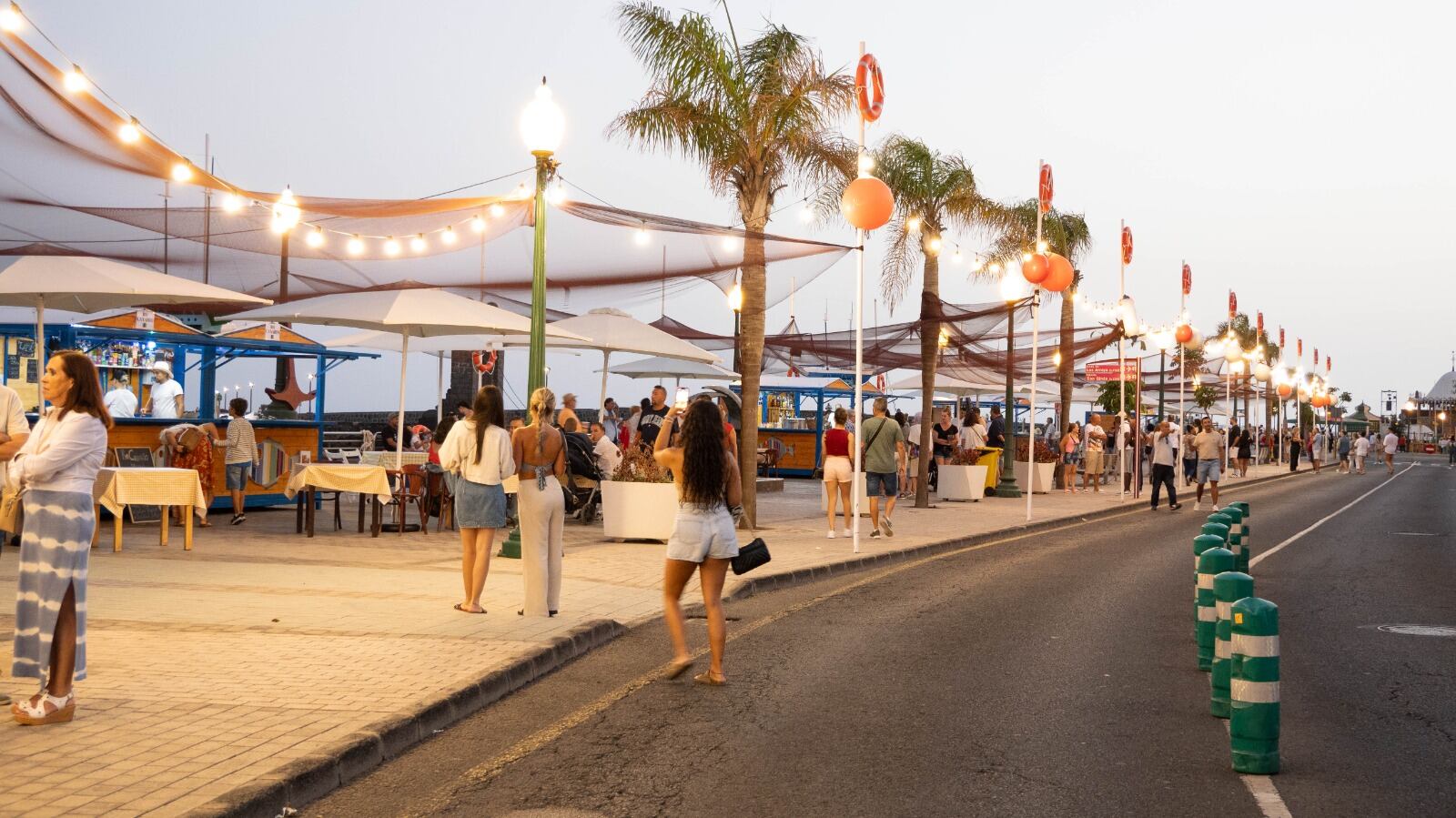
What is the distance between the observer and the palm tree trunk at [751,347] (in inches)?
779

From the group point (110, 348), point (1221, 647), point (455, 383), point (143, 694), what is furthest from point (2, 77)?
point (455, 383)

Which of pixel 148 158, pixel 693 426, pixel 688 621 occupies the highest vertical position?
pixel 148 158

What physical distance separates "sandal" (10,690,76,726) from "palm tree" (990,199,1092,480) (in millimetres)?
25934

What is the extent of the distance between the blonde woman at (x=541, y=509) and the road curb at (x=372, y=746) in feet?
4.03

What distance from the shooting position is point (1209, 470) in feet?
91.0

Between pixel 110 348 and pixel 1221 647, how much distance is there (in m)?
19.8

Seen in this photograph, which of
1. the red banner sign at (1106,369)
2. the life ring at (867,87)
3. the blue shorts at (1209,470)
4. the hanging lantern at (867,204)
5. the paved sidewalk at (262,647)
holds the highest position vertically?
the life ring at (867,87)

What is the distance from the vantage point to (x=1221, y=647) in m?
7.38

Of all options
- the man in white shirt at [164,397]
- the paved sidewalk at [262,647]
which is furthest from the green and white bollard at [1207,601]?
the man in white shirt at [164,397]

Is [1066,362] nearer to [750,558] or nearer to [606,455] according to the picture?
[606,455]

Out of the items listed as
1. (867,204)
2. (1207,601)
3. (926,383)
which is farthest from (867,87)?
(926,383)

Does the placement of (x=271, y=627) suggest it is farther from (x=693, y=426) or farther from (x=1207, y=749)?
(x=1207, y=749)

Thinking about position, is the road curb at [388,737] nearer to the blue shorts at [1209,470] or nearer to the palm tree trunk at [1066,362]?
the blue shorts at [1209,470]

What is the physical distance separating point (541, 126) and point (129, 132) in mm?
3947
